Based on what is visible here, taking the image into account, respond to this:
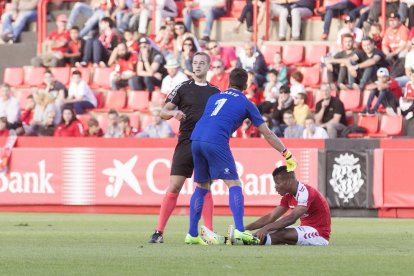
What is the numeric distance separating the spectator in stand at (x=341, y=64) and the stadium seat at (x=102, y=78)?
15.7 ft

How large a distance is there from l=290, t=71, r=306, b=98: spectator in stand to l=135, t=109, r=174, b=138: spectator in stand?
2.42 metres

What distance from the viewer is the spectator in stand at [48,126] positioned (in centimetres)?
2397

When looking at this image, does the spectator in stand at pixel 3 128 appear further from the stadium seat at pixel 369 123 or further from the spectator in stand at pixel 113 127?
the stadium seat at pixel 369 123

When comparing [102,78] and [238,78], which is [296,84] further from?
[238,78]

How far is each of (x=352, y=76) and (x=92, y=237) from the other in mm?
10493

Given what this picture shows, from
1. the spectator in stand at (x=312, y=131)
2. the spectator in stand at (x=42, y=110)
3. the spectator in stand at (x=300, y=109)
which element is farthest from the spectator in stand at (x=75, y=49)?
the spectator in stand at (x=312, y=131)

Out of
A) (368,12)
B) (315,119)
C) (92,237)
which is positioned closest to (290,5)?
(368,12)

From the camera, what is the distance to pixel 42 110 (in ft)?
80.7

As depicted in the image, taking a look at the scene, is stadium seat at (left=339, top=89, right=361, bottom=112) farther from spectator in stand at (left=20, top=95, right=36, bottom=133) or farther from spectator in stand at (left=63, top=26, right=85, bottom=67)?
spectator in stand at (left=63, top=26, right=85, bottom=67)

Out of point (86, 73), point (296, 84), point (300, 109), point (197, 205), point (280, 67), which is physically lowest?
point (197, 205)

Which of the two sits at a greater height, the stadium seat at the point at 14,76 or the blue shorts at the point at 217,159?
the stadium seat at the point at 14,76

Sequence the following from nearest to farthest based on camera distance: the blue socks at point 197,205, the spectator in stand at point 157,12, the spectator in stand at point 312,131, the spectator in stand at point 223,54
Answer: the blue socks at point 197,205
the spectator in stand at point 312,131
the spectator in stand at point 223,54
the spectator in stand at point 157,12

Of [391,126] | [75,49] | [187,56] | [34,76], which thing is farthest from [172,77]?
[391,126]

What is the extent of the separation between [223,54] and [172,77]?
56.0 inches
